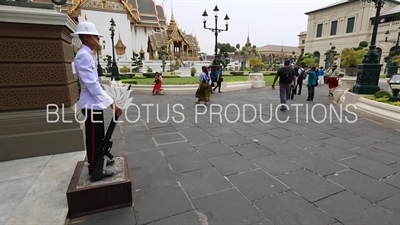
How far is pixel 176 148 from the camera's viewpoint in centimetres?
391

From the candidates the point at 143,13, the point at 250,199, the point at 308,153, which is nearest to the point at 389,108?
the point at 308,153

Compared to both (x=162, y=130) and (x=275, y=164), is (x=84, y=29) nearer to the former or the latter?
(x=275, y=164)

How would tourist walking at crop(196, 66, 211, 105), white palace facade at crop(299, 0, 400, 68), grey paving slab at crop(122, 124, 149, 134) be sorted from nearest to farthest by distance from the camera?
grey paving slab at crop(122, 124, 149, 134) < tourist walking at crop(196, 66, 211, 105) < white palace facade at crop(299, 0, 400, 68)

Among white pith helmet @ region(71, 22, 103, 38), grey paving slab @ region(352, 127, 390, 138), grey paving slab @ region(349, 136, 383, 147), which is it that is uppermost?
white pith helmet @ region(71, 22, 103, 38)

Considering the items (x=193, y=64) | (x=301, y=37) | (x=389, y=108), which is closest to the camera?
(x=389, y=108)

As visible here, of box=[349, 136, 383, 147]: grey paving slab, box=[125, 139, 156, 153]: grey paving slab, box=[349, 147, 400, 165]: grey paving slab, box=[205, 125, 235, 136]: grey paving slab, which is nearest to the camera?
box=[349, 147, 400, 165]: grey paving slab

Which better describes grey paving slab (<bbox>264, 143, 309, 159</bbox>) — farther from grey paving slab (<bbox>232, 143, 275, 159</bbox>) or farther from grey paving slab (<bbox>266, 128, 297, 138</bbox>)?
grey paving slab (<bbox>266, 128, 297, 138</bbox>)

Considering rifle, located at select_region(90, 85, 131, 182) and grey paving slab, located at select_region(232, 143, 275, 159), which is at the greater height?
rifle, located at select_region(90, 85, 131, 182)

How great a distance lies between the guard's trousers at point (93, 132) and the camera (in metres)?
2.16

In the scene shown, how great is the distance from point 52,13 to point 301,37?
2841 inches

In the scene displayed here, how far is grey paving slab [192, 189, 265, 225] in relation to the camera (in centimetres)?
207

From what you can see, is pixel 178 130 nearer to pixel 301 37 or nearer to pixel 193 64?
pixel 193 64

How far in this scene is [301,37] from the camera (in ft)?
210

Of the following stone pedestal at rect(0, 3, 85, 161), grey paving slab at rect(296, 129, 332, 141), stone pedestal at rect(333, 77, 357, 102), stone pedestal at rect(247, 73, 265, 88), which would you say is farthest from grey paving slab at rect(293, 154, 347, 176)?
stone pedestal at rect(247, 73, 265, 88)
